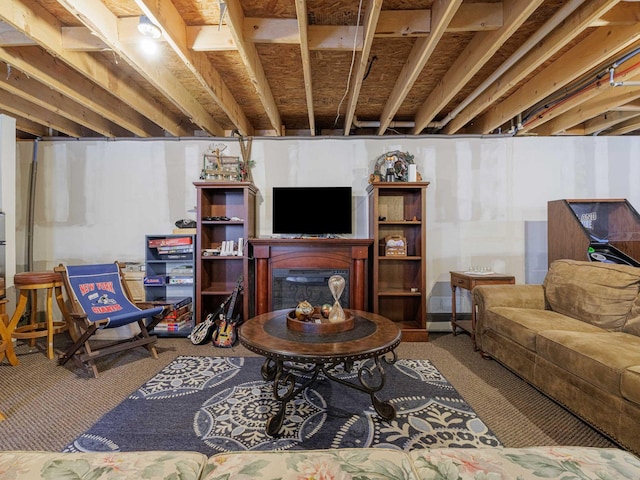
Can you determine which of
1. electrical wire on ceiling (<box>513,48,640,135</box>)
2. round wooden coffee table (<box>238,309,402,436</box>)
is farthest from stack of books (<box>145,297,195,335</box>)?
electrical wire on ceiling (<box>513,48,640,135</box>)

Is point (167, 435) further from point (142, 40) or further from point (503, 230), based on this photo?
point (503, 230)

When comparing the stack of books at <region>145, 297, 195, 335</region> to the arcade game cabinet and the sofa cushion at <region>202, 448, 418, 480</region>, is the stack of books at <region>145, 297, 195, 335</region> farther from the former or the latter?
the arcade game cabinet

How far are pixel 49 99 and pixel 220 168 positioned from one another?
1696mm

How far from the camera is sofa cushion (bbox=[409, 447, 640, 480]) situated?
81cm

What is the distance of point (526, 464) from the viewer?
2.78 feet

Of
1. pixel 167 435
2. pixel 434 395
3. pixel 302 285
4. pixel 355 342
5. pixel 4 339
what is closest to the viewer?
pixel 167 435

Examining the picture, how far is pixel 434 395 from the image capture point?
220 cm

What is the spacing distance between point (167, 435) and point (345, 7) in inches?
114

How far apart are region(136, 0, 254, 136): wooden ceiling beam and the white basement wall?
2.96ft

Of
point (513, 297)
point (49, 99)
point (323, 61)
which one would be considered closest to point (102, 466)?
point (323, 61)

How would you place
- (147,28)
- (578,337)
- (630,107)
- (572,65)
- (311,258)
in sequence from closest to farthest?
(147,28) < (578,337) < (572,65) < (630,107) < (311,258)

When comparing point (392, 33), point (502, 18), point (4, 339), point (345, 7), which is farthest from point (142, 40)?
point (4, 339)

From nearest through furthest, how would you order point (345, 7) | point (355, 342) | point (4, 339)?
point (355, 342) → point (345, 7) → point (4, 339)

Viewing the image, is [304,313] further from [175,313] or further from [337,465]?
[175,313]
